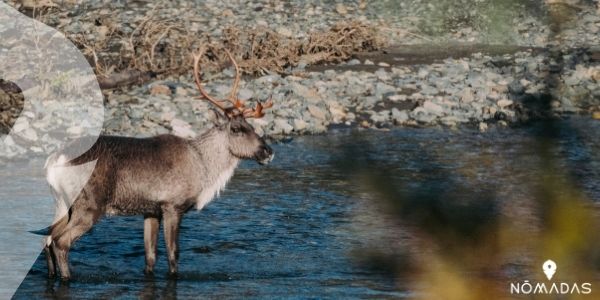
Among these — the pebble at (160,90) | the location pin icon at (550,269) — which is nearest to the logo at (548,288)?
the location pin icon at (550,269)

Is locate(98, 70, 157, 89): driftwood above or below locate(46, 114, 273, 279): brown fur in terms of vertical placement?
below

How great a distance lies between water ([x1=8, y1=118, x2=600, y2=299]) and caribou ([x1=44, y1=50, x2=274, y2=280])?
405 millimetres

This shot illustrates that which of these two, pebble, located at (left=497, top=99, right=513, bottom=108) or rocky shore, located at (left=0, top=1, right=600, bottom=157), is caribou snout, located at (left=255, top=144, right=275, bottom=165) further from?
pebble, located at (left=497, top=99, right=513, bottom=108)

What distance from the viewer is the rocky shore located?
17.3 meters

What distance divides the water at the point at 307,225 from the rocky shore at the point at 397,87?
826 millimetres

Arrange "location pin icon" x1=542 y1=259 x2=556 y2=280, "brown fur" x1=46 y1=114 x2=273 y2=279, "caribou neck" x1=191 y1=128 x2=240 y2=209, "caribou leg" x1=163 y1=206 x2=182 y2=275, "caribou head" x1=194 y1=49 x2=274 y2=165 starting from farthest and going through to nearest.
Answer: "caribou head" x1=194 y1=49 x2=274 y2=165 → "caribou neck" x1=191 y1=128 x2=240 y2=209 → "caribou leg" x1=163 y1=206 x2=182 y2=275 → "brown fur" x1=46 y1=114 x2=273 y2=279 → "location pin icon" x1=542 y1=259 x2=556 y2=280

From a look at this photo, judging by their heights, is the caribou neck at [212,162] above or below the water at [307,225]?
above

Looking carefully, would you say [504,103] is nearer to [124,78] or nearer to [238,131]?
[124,78]

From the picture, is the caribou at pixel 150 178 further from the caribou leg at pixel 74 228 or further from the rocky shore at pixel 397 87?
the rocky shore at pixel 397 87

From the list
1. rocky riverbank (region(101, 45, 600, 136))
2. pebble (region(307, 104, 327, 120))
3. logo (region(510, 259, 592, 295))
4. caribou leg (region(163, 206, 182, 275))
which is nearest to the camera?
logo (region(510, 259, 592, 295))

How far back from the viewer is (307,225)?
38.4ft

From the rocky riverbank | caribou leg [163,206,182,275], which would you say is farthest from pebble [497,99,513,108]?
caribou leg [163,206,182,275]

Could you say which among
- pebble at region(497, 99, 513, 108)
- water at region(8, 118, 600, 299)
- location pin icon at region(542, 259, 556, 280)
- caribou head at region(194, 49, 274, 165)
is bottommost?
pebble at region(497, 99, 513, 108)

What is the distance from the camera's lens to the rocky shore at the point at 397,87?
56.8 feet
